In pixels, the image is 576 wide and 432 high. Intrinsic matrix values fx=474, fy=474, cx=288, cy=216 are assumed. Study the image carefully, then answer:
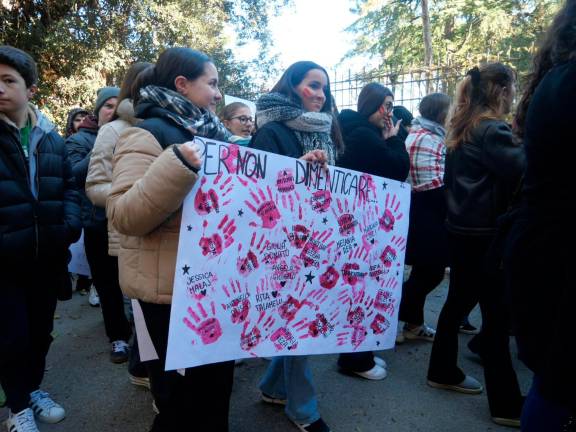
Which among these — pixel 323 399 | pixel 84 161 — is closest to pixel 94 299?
pixel 84 161

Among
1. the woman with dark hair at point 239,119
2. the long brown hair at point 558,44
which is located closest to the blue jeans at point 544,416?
the long brown hair at point 558,44

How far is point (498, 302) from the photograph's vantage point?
260 centimetres

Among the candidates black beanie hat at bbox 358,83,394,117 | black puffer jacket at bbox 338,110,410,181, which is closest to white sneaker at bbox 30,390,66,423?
black puffer jacket at bbox 338,110,410,181

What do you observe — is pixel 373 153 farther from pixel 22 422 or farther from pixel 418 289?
pixel 22 422

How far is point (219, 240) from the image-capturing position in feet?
5.92

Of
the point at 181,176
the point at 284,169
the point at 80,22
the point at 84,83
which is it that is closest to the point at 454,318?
the point at 284,169

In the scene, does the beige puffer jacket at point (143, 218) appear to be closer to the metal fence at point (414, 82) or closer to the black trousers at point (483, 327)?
the black trousers at point (483, 327)

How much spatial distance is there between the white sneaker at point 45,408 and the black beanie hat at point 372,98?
2624 millimetres

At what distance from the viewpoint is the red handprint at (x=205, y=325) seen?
174 centimetres

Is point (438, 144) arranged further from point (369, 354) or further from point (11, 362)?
point (11, 362)

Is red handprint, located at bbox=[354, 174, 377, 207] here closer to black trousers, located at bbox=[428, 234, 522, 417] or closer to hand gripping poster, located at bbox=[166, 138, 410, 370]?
hand gripping poster, located at bbox=[166, 138, 410, 370]

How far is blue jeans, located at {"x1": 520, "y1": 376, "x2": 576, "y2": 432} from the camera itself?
133 cm

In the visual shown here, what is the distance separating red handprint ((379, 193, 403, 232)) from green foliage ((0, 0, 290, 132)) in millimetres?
9244

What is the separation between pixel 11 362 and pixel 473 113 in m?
2.80
